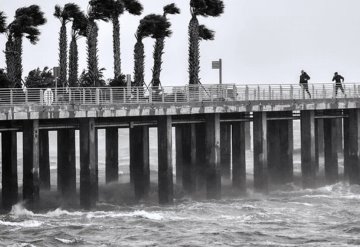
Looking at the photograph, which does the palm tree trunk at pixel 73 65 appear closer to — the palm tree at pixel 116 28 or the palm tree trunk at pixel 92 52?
the palm tree trunk at pixel 92 52

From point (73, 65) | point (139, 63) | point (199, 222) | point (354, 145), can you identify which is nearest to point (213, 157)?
point (199, 222)

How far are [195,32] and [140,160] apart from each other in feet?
40.5

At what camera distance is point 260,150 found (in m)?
53.3

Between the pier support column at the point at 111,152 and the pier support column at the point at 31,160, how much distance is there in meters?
12.2

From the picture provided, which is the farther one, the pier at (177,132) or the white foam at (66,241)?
the pier at (177,132)

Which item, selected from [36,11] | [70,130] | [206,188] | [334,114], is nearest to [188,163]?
[206,188]

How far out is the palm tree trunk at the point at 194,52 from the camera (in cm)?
6175

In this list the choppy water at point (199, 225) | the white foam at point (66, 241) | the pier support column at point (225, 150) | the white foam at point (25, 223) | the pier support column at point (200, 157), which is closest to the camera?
the white foam at point (66, 241)

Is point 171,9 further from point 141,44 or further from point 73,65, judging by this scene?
point 73,65

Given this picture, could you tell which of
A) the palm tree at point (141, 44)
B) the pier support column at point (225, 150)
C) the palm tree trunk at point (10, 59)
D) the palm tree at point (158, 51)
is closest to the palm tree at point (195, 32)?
the palm tree at point (158, 51)

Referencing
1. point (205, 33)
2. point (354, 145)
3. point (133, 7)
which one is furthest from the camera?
point (205, 33)

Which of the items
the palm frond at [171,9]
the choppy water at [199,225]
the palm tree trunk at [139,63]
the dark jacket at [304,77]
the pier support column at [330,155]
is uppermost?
the palm frond at [171,9]

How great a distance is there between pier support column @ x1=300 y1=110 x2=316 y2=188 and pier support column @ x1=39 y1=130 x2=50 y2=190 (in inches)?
550

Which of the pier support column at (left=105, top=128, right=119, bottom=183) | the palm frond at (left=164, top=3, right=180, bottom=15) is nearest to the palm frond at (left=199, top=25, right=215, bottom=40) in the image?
the palm frond at (left=164, top=3, right=180, bottom=15)
